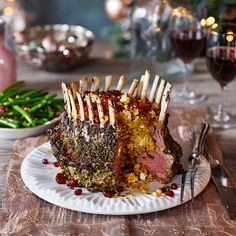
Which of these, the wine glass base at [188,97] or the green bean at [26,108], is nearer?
the green bean at [26,108]

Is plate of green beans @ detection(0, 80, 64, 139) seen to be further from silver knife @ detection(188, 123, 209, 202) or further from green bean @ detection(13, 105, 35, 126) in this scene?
silver knife @ detection(188, 123, 209, 202)

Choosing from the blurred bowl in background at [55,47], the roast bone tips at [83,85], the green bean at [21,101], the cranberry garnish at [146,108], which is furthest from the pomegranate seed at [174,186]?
the blurred bowl in background at [55,47]

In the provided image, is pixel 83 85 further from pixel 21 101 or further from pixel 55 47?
pixel 55 47

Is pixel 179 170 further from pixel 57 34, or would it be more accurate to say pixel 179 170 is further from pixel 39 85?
pixel 57 34

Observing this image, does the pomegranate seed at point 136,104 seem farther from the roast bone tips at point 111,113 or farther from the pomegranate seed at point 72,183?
the pomegranate seed at point 72,183

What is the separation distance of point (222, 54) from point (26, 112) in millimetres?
913

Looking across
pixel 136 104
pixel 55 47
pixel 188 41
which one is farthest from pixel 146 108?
pixel 55 47

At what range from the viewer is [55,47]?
3.01 meters

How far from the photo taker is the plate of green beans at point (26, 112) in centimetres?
217

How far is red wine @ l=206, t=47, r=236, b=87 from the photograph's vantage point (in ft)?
7.43

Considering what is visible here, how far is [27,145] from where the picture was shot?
210 centimetres

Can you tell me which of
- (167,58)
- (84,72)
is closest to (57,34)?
(84,72)

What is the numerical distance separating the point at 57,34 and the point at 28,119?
1.18 meters

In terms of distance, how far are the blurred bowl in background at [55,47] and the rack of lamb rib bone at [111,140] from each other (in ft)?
3.93
